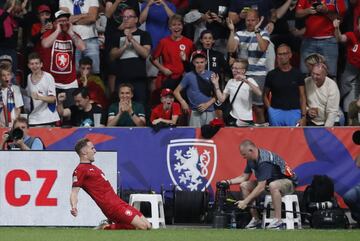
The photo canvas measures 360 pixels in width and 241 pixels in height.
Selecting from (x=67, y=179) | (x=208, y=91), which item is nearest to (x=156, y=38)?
(x=208, y=91)

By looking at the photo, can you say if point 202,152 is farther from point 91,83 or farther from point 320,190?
point 91,83

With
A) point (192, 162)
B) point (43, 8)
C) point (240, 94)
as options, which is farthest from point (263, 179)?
point (43, 8)

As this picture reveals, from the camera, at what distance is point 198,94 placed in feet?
70.0

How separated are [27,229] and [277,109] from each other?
17.7 feet

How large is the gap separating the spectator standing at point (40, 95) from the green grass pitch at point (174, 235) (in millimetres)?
3808

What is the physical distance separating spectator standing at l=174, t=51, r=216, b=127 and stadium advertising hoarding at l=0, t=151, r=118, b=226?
3209 millimetres

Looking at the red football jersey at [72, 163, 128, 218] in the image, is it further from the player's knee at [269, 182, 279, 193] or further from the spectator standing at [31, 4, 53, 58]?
the spectator standing at [31, 4, 53, 58]

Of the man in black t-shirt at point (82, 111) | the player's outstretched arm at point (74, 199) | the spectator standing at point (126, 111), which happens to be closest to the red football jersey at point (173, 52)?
the spectator standing at point (126, 111)

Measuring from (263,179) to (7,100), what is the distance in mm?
5272

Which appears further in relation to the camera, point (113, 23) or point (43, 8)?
point (43, 8)

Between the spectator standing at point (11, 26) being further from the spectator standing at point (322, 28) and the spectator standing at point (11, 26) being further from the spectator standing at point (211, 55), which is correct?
the spectator standing at point (322, 28)

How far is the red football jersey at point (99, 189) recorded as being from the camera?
17719 mm

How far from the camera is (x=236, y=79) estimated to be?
21.1 metres

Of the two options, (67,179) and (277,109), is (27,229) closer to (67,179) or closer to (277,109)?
(67,179)
